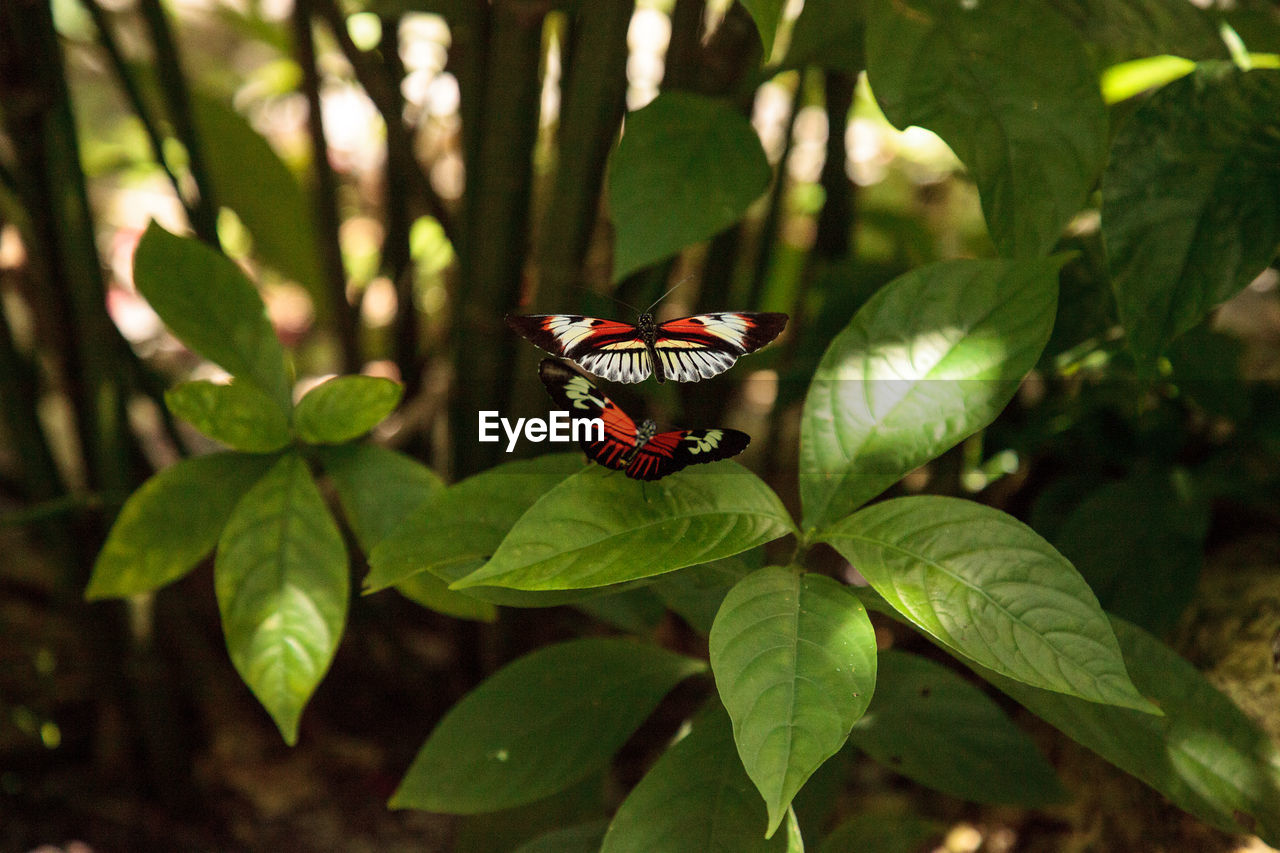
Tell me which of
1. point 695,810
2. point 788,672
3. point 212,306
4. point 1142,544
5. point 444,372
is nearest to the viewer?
point 788,672

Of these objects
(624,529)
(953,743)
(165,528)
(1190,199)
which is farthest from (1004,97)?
(165,528)

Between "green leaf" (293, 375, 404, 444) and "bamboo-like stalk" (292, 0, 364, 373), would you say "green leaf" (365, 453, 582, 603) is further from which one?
"bamboo-like stalk" (292, 0, 364, 373)

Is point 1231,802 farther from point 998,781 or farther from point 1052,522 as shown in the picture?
point 1052,522

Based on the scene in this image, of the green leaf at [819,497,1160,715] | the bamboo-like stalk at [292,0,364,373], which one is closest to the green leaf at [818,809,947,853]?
the green leaf at [819,497,1160,715]

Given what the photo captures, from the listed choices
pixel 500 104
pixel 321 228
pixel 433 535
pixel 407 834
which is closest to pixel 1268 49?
pixel 500 104

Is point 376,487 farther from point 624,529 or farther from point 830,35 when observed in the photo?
point 830,35

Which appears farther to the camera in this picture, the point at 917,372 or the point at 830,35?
the point at 830,35
